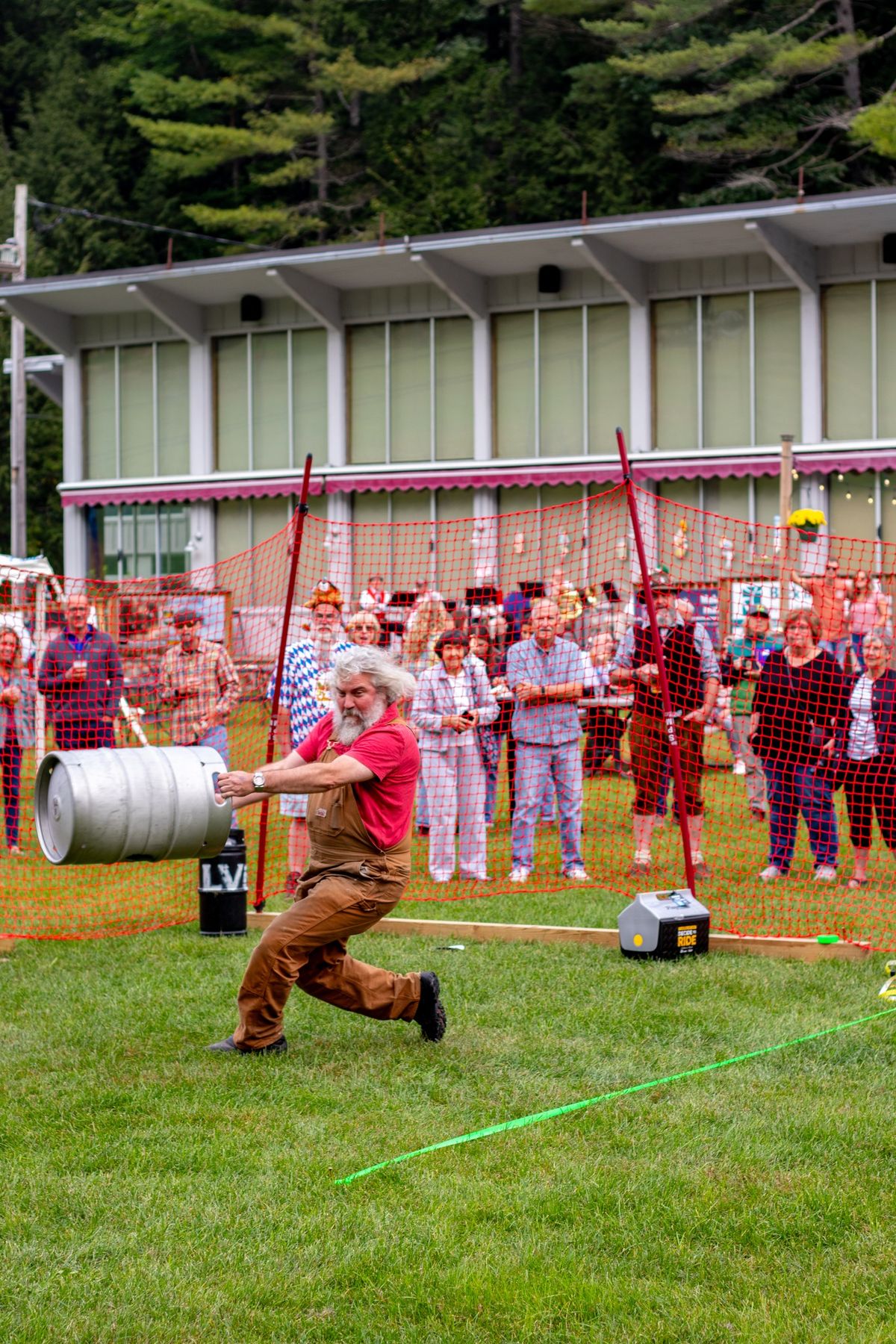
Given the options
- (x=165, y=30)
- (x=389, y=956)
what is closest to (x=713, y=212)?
(x=389, y=956)

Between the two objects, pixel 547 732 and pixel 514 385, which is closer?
pixel 547 732

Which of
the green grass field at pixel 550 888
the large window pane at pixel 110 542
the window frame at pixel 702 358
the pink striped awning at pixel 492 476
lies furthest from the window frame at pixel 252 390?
the green grass field at pixel 550 888

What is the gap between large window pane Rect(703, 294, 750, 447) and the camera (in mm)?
24359

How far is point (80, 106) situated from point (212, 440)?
2018 centimetres

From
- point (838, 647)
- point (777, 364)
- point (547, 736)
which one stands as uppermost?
point (777, 364)

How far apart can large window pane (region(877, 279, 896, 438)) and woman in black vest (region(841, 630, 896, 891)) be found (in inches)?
527

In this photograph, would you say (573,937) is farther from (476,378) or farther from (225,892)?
(476,378)

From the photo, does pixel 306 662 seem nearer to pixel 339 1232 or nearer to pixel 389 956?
pixel 389 956

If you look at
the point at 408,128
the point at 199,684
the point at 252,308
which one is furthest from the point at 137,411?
the point at 199,684

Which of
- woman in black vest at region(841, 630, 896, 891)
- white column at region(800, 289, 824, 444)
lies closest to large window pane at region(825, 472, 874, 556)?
white column at region(800, 289, 824, 444)

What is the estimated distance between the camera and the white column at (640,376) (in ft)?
81.5

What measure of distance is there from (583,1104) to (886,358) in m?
19.2

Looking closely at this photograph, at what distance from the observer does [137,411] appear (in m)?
29.2

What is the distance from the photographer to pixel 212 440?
93.0 feet
